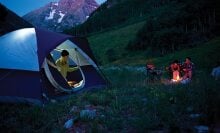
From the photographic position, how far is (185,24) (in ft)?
170

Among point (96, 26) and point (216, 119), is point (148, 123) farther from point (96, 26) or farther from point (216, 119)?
point (96, 26)

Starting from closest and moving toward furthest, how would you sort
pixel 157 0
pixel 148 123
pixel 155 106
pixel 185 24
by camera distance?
pixel 148 123 → pixel 155 106 → pixel 185 24 → pixel 157 0

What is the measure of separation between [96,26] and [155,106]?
133m

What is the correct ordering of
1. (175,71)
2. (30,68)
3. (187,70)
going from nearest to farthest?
1. (30,68)
2. (187,70)
3. (175,71)

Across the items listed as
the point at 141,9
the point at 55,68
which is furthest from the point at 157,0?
the point at 55,68

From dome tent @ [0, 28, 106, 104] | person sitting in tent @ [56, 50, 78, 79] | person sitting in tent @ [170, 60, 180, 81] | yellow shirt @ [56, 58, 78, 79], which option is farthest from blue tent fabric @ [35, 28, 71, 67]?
person sitting in tent @ [170, 60, 180, 81]

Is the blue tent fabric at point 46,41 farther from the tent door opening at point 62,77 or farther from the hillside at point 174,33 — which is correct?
the hillside at point 174,33

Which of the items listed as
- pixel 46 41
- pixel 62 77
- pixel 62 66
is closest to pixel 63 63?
pixel 62 66

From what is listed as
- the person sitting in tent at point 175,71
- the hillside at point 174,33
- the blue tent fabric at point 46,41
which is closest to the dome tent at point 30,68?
the blue tent fabric at point 46,41

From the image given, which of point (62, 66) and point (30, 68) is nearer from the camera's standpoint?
point (30, 68)

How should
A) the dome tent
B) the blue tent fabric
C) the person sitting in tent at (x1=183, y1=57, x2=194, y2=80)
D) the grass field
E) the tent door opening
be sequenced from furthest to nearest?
the person sitting in tent at (x1=183, y1=57, x2=194, y2=80)
the tent door opening
the blue tent fabric
the dome tent
the grass field

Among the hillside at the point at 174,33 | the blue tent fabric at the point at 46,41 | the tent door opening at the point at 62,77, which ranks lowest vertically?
the tent door opening at the point at 62,77

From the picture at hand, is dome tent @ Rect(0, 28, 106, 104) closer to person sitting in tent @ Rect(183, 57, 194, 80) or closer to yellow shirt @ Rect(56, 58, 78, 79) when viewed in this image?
yellow shirt @ Rect(56, 58, 78, 79)

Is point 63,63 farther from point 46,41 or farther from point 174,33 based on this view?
point 174,33
